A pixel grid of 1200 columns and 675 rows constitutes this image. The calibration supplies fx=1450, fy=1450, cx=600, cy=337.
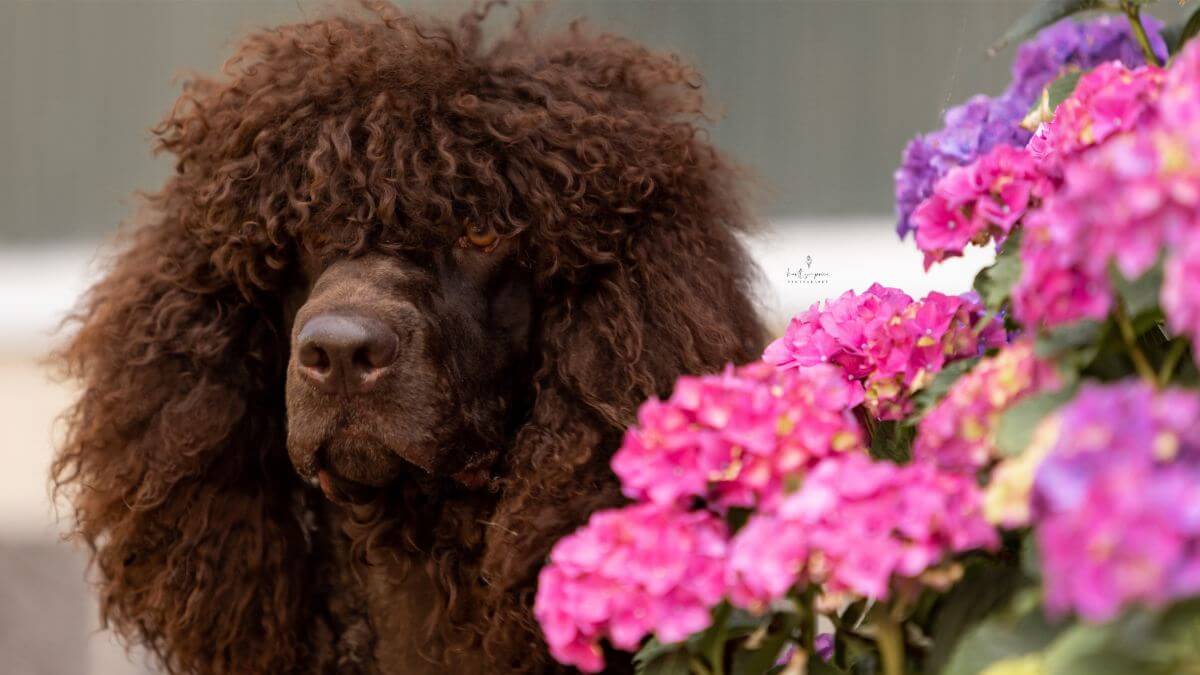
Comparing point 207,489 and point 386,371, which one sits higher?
point 386,371

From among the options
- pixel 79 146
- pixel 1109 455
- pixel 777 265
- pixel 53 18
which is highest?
pixel 1109 455

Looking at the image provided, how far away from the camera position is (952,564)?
1.01 metres

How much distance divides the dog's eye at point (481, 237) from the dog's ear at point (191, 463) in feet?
1.12

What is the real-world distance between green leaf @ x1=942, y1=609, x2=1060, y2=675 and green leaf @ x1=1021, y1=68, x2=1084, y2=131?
0.66m

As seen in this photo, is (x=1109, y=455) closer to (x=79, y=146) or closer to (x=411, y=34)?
(x=411, y=34)

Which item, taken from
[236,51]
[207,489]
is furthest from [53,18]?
[207,489]

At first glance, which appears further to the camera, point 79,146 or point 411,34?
point 79,146

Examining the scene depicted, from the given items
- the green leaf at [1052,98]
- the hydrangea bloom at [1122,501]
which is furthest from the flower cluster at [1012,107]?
the hydrangea bloom at [1122,501]

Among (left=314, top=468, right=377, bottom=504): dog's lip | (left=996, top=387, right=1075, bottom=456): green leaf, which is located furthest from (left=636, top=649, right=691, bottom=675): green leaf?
(left=314, top=468, right=377, bottom=504): dog's lip

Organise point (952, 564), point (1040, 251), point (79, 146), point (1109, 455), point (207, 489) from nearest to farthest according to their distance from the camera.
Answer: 1. point (1109, 455)
2. point (1040, 251)
3. point (952, 564)
4. point (207, 489)
5. point (79, 146)

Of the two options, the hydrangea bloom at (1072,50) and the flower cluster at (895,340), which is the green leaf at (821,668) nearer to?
the flower cluster at (895,340)

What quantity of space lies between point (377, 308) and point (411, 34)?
0.41 metres

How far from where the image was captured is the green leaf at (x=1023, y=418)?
92 cm

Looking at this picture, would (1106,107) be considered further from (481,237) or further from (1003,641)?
(481,237)
